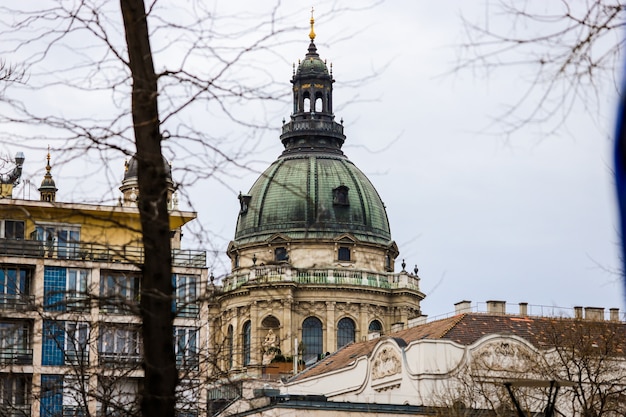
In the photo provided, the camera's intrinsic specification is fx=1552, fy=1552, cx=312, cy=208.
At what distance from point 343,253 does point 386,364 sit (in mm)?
48325

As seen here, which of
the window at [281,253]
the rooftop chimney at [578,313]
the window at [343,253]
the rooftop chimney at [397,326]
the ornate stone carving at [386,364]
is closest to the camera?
the rooftop chimney at [578,313]

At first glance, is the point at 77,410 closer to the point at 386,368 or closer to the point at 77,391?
the point at 77,391

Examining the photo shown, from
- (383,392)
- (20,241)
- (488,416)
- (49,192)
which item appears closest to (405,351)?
(383,392)

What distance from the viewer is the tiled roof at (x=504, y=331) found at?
236 feet

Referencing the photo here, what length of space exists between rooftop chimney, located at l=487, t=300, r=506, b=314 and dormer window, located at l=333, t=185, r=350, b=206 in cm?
4068

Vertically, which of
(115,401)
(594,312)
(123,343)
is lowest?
(115,401)

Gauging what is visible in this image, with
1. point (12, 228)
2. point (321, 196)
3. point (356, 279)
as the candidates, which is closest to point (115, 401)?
point (12, 228)

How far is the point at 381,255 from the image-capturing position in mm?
136375

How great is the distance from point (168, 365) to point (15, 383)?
42.7m

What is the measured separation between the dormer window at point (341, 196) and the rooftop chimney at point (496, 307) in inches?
1602

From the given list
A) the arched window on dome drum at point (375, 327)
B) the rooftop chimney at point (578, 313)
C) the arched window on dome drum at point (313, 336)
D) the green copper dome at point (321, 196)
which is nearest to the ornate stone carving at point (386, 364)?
the rooftop chimney at point (578, 313)

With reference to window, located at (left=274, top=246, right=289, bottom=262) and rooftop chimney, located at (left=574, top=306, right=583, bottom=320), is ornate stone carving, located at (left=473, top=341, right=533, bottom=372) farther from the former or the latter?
window, located at (left=274, top=246, right=289, bottom=262)

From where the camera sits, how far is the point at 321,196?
13438cm

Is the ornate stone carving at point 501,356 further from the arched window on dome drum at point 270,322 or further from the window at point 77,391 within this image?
the arched window on dome drum at point 270,322
